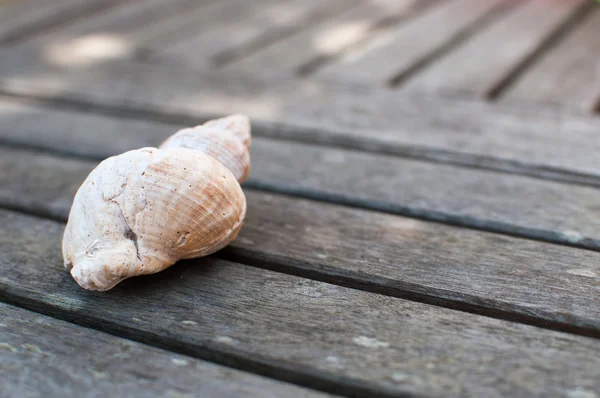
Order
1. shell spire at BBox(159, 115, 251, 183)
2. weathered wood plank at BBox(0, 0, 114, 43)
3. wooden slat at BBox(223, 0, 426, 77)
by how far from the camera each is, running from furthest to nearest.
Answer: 1. weathered wood plank at BBox(0, 0, 114, 43)
2. wooden slat at BBox(223, 0, 426, 77)
3. shell spire at BBox(159, 115, 251, 183)

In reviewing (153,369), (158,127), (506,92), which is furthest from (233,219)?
(506,92)

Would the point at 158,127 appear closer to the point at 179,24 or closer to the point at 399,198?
the point at 399,198

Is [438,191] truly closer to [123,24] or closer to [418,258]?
[418,258]

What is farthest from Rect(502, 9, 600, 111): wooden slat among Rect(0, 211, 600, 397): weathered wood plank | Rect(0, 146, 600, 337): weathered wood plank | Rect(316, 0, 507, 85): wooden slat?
Rect(0, 211, 600, 397): weathered wood plank

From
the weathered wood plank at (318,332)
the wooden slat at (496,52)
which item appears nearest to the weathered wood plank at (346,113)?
the wooden slat at (496,52)

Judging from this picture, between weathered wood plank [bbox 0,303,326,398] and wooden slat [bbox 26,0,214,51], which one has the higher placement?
wooden slat [bbox 26,0,214,51]

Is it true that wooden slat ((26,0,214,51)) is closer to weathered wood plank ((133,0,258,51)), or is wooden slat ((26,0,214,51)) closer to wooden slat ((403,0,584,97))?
weathered wood plank ((133,0,258,51))
